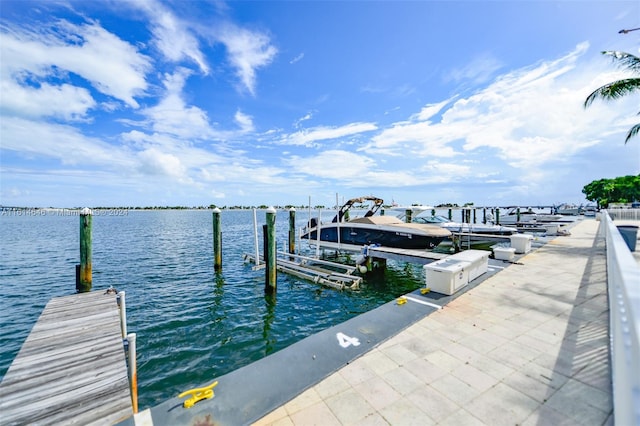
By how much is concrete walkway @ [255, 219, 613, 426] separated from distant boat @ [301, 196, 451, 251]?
7278 millimetres

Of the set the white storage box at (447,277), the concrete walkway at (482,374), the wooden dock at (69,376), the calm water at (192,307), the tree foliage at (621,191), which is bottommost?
the calm water at (192,307)

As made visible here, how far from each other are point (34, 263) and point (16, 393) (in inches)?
703

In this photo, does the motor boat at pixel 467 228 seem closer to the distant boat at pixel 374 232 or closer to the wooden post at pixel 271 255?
the distant boat at pixel 374 232

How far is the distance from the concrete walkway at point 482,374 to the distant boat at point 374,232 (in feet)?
23.9

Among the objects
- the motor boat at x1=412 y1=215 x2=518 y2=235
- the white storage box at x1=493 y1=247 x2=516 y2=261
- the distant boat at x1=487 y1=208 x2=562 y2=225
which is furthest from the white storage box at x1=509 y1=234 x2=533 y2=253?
the distant boat at x1=487 y1=208 x2=562 y2=225

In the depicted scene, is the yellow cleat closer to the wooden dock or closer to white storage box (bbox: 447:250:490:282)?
the wooden dock

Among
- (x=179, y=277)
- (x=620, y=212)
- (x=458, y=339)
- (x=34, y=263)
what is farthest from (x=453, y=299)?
(x=620, y=212)

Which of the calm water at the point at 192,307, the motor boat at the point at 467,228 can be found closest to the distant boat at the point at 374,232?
the calm water at the point at 192,307

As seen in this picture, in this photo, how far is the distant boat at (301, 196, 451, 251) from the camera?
41.8 feet

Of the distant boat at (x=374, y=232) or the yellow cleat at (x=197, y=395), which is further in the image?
the distant boat at (x=374, y=232)

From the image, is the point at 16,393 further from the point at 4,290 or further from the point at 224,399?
the point at 4,290

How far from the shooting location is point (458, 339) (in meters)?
4.06

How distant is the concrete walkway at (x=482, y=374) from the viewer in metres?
2.62

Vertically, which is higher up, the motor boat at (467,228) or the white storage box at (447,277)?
the motor boat at (467,228)
